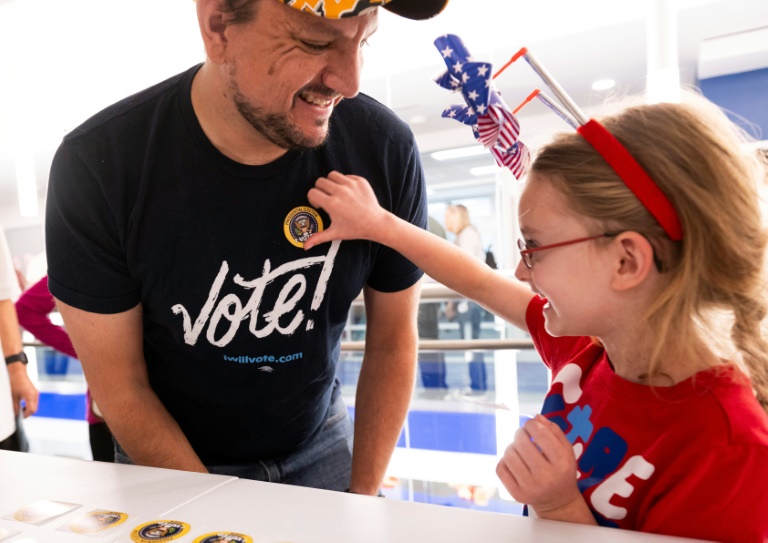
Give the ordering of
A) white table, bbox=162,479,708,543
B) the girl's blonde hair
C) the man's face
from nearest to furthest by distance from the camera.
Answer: white table, bbox=162,479,708,543, the girl's blonde hair, the man's face

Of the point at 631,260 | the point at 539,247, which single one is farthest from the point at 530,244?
the point at 631,260

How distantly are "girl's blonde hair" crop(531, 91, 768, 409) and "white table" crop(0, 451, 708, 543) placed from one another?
382mm

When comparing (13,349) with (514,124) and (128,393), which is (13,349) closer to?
(128,393)

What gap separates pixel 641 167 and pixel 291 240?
0.67m

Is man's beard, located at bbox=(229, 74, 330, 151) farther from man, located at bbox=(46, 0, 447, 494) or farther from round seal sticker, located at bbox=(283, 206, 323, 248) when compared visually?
round seal sticker, located at bbox=(283, 206, 323, 248)

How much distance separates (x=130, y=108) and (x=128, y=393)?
0.58m

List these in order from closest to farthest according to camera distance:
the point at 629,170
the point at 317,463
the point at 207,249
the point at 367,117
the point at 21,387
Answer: the point at 629,170
the point at 207,249
the point at 367,117
the point at 317,463
the point at 21,387

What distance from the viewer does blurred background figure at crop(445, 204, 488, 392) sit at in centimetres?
352

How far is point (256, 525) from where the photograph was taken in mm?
821

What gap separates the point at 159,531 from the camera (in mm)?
818

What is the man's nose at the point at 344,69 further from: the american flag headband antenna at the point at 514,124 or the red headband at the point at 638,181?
the red headband at the point at 638,181

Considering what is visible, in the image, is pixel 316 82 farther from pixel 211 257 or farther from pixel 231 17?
pixel 211 257

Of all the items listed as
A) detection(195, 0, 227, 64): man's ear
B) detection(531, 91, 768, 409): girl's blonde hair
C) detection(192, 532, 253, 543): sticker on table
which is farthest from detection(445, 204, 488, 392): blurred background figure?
detection(192, 532, 253, 543): sticker on table

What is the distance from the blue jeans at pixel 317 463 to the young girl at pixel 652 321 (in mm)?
617
